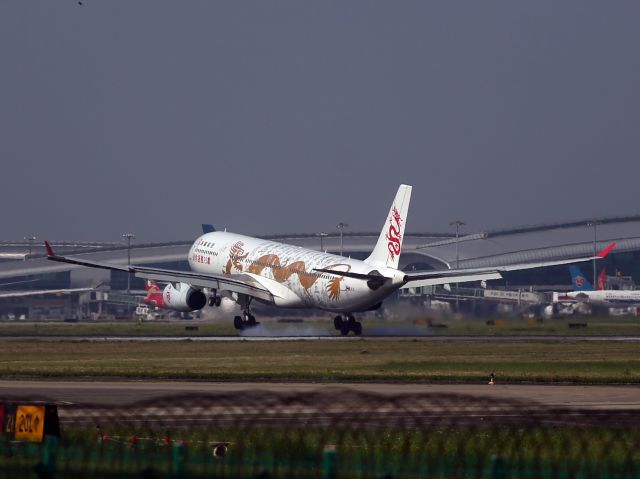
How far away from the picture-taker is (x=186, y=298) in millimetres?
86938

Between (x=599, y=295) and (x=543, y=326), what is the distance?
142ft

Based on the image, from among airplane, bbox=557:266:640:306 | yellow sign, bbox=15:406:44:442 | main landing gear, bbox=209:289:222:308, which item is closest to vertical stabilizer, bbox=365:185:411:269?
main landing gear, bbox=209:289:222:308

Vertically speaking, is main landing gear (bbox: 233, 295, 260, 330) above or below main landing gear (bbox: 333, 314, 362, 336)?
above

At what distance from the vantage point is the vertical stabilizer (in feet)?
247

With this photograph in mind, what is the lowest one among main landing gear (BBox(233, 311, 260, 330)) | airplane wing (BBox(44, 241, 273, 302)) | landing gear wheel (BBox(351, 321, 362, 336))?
landing gear wheel (BBox(351, 321, 362, 336))

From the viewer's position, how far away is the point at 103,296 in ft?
511

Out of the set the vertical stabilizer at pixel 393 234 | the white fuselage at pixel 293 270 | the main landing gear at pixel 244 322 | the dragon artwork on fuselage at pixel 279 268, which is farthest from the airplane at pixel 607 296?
the vertical stabilizer at pixel 393 234

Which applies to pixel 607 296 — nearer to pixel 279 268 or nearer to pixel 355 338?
pixel 279 268

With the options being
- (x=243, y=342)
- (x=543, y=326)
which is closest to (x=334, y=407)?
(x=243, y=342)

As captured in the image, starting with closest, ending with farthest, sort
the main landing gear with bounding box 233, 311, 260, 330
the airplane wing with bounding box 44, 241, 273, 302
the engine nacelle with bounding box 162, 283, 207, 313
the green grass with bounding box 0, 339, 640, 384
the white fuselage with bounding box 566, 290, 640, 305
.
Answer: the green grass with bounding box 0, 339, 640, 384 < the airplane wing with bounding box 44, 241, 273, 302 < the main landing gear with bounding box 233, 311, 260, 330 < the engine nacelle with bounding box 162, 283, 207, 313 < the white fuselage with bounding box 566, 290, 640, 305

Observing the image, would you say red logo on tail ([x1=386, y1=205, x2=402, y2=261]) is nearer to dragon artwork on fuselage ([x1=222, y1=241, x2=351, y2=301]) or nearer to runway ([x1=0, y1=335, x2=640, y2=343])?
dragon artwork on fuselage ([x1=222, y1=241, x2=351, y2=301])

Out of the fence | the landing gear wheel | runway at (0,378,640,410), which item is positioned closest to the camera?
the fence

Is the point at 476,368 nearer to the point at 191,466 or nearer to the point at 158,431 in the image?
the point at 158,431

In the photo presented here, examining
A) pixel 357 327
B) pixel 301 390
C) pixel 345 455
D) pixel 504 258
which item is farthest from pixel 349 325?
pixel 504 258
